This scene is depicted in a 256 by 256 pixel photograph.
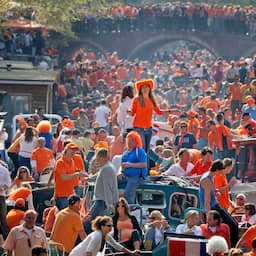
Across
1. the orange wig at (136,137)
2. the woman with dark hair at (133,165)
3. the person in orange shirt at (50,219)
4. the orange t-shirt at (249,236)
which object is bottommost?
the person in orange shirt at (50,219)

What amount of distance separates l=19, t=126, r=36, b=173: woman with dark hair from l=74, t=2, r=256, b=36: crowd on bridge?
116ft

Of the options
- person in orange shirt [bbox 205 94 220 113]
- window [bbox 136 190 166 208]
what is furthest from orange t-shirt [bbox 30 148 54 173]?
person in orange shirt [bbox 205 94 220 113]

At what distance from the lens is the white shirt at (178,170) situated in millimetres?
21438

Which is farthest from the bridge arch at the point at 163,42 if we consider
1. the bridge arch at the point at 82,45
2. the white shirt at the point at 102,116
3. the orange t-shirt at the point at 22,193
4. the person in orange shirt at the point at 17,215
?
the person in orange shirt at the point at 17,215

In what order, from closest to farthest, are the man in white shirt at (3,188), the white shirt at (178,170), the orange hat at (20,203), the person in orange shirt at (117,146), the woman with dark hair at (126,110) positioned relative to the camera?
1. the orange hat at (20,203)
2. the man in white shirt at (3,188)
3. the white shirt at (178,170)
4. the woman with dark hair at (126,110)
5. the person in orange shirt at (117,146)

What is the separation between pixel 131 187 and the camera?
19828mm

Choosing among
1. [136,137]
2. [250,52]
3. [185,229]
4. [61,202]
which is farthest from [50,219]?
[250,52]

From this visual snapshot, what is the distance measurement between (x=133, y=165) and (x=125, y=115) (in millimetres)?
3105

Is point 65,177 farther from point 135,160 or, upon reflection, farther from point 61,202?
point 135,160

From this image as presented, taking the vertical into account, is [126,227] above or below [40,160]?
above

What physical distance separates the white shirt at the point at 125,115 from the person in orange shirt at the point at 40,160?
1322mm

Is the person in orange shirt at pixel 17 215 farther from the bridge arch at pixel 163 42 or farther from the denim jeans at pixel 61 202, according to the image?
the bridge arch at pixel 163 42

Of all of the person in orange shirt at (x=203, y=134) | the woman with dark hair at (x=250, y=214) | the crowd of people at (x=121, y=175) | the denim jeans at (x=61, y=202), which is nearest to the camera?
the crowd of people at (x=121, y=175)

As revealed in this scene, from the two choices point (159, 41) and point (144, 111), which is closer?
point (144, 111)
